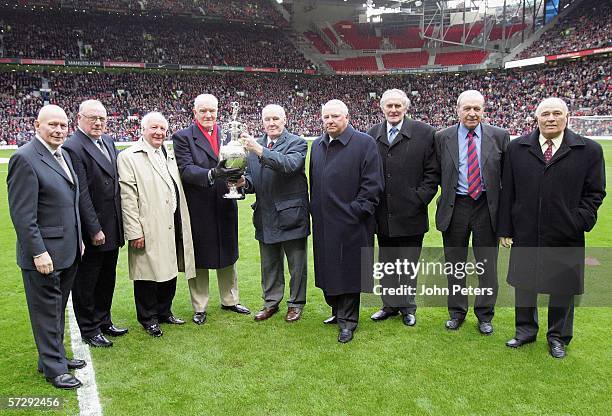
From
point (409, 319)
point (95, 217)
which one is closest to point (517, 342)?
point (409, 319)

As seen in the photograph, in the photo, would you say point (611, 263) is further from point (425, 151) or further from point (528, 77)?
point (528, 77)

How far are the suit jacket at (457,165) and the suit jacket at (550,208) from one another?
13cm

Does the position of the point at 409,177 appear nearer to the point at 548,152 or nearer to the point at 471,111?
the point at 471,111

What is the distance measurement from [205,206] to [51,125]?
1785 mm

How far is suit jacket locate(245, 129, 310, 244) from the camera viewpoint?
5066 mm

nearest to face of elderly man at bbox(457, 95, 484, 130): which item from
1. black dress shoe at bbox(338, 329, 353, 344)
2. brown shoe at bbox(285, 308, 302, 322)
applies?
black dress shoe at bbox(338, 329, 353, 344)

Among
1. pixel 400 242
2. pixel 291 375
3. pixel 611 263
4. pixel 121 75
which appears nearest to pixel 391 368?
pixel 291 375

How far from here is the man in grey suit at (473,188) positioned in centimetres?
471

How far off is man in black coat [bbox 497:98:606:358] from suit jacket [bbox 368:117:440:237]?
712 mm

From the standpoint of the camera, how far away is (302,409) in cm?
360

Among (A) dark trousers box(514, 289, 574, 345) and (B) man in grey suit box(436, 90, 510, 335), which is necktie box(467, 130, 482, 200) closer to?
(B) man in grey suit box(436, 90, 510, 335)

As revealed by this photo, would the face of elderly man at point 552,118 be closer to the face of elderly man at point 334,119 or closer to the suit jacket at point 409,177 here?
the suit jacket at point 409,177

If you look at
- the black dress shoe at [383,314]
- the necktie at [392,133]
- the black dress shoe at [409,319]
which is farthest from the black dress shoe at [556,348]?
the necktie at [392,133]

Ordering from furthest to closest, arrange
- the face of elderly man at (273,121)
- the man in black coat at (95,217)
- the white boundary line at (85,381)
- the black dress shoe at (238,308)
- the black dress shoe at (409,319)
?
the black dress shoe at (238,308) < the black dress shoe at (409,319) < the face of elderly man at (273,121) < the man in black coat at (95,217) < the white boundary line at (85,381)
